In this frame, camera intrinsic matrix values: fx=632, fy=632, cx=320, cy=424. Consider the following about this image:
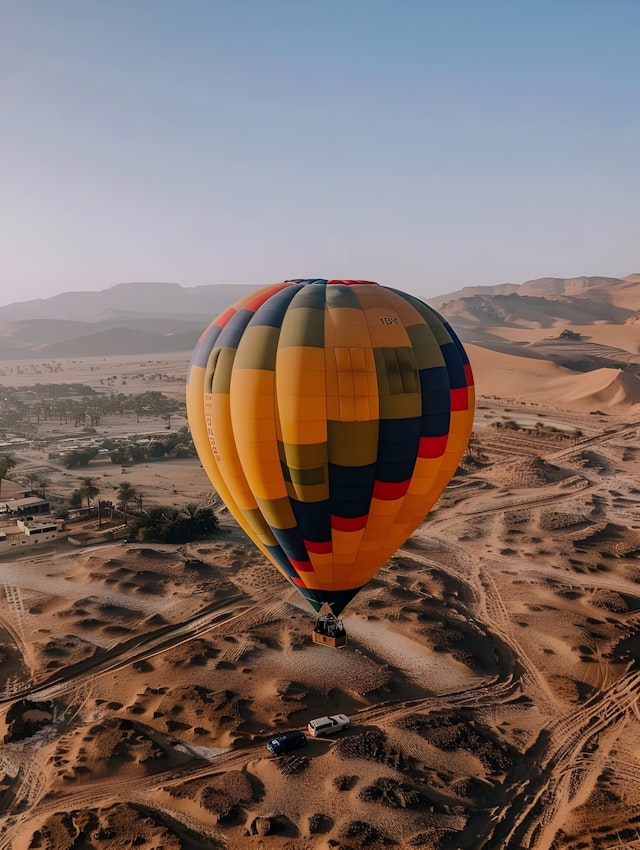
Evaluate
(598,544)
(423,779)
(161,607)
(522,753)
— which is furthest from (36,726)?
(598,544)

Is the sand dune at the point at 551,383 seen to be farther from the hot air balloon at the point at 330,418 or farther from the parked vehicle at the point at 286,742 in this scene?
the parked vehicle at the point at 286,742

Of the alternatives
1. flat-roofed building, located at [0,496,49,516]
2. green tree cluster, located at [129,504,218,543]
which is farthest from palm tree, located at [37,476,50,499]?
green tree cluster, located at [129,504,218,543]

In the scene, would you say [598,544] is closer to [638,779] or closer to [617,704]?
[617,704]

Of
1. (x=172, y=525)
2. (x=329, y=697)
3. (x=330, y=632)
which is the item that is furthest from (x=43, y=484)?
(x=330, y=632)

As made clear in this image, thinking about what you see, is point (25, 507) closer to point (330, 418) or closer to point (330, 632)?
point (330, 632)

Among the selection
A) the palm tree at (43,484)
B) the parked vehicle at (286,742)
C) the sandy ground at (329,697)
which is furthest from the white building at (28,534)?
the parked vehicle at (286,742)
